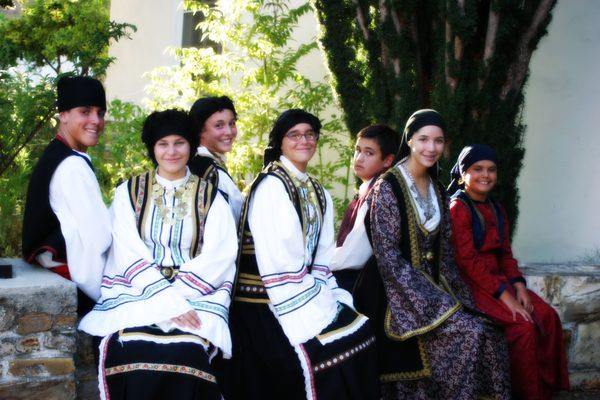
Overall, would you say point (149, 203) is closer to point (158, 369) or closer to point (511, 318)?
point (158, 369)

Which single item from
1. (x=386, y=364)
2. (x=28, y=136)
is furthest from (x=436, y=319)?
(x=28, y=136)

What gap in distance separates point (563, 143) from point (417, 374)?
112 inches

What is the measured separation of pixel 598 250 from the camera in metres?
5.73

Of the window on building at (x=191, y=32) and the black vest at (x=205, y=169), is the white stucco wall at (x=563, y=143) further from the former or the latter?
the window on building at (x=191, y=32)

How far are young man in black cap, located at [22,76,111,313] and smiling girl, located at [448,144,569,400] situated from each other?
6.53 feet

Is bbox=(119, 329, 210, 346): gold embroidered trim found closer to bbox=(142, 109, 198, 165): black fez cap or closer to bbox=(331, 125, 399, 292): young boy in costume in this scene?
bbox=(142, 109, 198, 165): black fez cap

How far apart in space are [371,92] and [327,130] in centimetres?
126

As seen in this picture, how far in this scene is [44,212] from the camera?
380 cm

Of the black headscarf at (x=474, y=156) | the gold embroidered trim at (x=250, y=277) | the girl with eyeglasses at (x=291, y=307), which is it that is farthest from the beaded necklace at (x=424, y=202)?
the gold embroidered trim at (x=250, y=277)

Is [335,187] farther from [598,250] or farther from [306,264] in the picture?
[306,264]

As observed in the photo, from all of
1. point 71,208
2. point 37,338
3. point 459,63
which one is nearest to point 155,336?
point 37,338

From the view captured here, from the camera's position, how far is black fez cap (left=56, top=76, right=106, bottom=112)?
3947 millimetres

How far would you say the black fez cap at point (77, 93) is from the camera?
395cm

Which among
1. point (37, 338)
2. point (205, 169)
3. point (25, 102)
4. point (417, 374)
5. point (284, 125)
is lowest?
point (417, 374)
